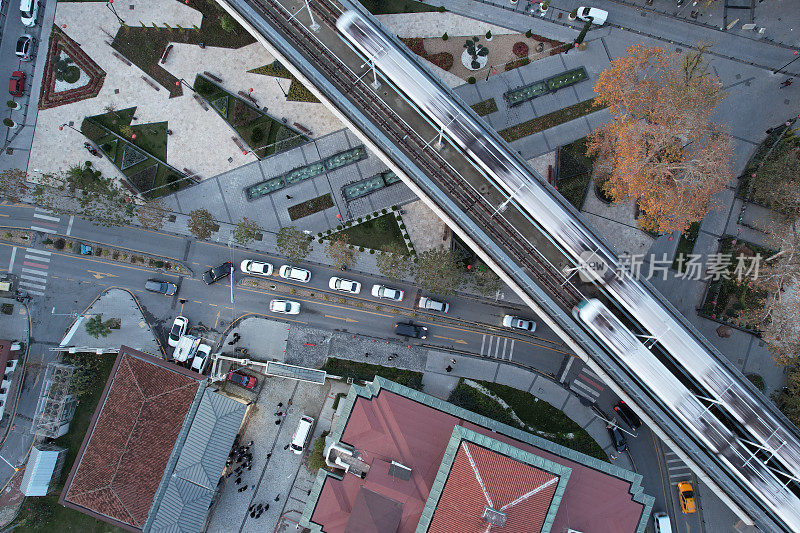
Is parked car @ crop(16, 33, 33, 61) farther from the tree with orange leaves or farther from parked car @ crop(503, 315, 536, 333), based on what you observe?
the tree with orange leaves

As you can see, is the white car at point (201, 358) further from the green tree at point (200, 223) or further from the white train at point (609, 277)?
the white train at point (609, 277)

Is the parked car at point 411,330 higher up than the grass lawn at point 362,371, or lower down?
higher up

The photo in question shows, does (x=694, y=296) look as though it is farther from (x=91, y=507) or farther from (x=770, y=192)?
(x=91, y=507)

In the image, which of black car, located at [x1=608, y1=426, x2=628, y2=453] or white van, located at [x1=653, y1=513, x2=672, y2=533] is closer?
white van, located at [x1=653, y1=513, x2=672, y2=533]

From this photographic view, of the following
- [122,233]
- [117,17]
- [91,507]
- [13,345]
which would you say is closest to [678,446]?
[91,507]

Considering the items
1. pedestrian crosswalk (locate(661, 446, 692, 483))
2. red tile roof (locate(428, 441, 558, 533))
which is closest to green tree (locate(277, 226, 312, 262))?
red tile roof (locate(428, 441, 558, 533))

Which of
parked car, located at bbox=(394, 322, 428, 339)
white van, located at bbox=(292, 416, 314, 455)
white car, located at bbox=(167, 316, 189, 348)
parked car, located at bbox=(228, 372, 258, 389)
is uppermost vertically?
parked car, located at bbox=(394, 322, 428, 339)

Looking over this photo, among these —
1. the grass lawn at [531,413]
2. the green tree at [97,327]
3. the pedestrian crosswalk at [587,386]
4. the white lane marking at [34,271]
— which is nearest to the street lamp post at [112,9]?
the white lane marking at [34,271]
